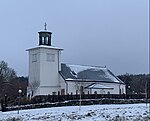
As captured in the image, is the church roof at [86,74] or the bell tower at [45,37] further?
the bell tower at [45,37]

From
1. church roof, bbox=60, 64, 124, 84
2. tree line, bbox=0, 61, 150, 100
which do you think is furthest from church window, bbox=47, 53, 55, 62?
tree line, bbox=0, 61, 150, 100

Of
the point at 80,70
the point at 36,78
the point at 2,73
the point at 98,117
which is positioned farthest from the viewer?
the point at 2,73

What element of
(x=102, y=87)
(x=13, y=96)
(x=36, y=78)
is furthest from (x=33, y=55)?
(x=102, y=87)

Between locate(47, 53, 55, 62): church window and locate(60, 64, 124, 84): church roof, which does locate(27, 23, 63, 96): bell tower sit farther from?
locate(60, 64, 124, 84): church roof

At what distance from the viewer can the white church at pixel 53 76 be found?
58897 millimetres

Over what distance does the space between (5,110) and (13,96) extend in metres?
25.2

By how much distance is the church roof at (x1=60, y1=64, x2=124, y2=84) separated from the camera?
60475 mm

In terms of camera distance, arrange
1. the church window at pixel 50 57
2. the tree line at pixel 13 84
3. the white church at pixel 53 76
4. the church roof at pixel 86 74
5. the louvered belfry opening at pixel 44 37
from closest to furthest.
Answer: the white church at pixel 53 76 → the church roof at pixel 86 74 → the church window at pixel 50 57 → the louvered belfry opening at pixel 44 37 → the tree line at pixel 13 84

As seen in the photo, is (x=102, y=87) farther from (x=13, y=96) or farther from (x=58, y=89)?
(x=13, y=96)

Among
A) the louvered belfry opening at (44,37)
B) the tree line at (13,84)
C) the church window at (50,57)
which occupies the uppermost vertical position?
the louvered belfry opening at (44,37)

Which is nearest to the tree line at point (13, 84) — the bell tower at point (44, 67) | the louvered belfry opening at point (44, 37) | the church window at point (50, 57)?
the bell tower at point (44, 67)

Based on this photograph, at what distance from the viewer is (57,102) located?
1554 inches

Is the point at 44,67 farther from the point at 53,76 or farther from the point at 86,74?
the point at 86,74

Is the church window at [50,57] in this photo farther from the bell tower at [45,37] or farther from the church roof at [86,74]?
the church roof at [86,74]
